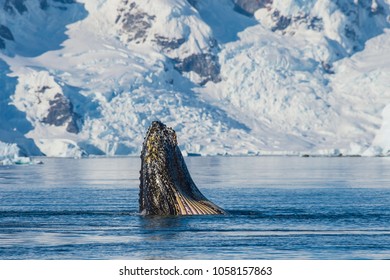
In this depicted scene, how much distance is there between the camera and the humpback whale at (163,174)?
145ft

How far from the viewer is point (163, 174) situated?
145 ft

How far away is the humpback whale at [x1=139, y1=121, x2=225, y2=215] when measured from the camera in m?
44.1

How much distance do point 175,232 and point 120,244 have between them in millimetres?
2961

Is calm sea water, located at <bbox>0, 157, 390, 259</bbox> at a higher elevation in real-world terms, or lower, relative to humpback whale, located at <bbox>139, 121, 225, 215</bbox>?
lower

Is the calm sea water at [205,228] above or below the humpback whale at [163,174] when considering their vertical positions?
below

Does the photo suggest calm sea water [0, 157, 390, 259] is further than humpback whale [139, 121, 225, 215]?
No

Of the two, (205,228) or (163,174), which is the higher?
(163,174)

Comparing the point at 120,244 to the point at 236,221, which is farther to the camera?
the point at 236,221

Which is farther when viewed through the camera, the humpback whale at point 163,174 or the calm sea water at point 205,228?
the humpback whale at point 163,174

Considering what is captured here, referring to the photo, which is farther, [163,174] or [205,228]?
[205,228]
